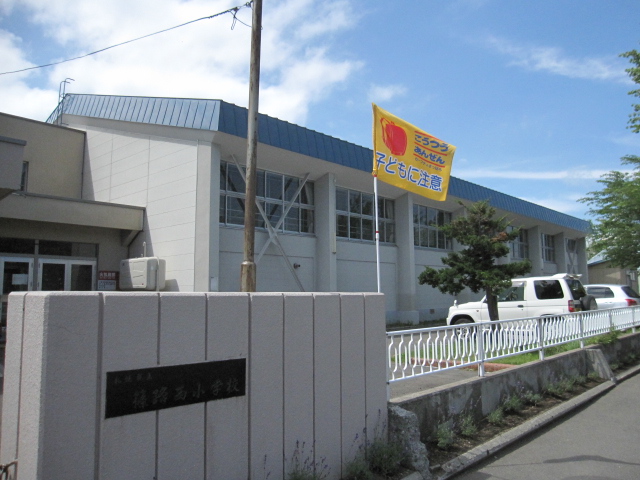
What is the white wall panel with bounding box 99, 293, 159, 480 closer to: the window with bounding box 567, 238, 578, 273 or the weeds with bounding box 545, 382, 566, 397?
the weeds with bounding box 545, 382, 566, 397

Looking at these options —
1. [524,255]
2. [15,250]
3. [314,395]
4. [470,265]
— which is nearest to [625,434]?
[314,395]

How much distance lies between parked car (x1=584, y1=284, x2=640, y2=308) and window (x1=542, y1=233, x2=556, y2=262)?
54.6 feet

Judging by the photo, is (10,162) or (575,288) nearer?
(10,162)

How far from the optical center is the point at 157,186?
14.0 m

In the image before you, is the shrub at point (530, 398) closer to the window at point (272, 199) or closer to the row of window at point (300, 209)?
the row of window at point (300, 209)

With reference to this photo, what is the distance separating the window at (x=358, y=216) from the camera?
18734mm

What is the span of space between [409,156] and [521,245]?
80.5ft

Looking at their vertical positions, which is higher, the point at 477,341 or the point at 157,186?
the point at 157,186

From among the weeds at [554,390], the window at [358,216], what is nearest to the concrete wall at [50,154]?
the window at [358,216]

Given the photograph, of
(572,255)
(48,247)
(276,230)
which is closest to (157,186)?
(48,247)

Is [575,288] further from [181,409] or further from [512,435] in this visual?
[181,409]

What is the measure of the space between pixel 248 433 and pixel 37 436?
150 centimetres

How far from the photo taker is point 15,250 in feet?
41.5

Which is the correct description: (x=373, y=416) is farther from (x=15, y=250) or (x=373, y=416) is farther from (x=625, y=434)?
(x=15, y=250)
